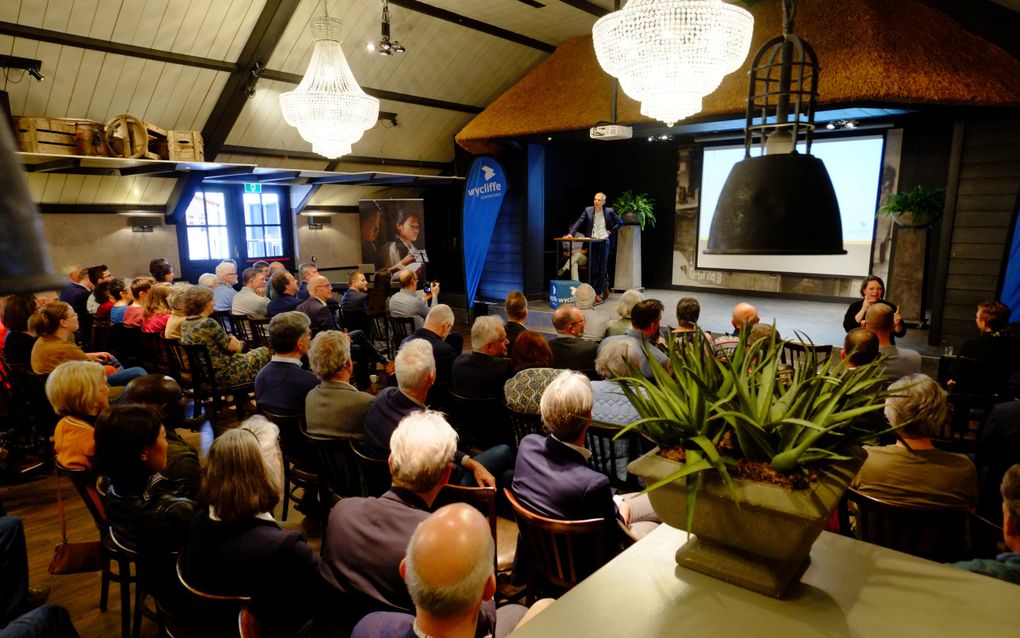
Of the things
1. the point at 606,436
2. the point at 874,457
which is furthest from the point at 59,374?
the point at 874,457

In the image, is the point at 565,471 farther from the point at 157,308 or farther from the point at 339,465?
the point at 157,308

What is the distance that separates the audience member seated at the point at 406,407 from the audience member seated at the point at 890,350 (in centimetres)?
256

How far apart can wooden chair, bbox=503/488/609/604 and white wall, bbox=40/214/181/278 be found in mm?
7739

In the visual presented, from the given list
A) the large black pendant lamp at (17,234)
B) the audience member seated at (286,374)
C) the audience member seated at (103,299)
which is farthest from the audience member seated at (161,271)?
the large black pendant lamp at (17,234)

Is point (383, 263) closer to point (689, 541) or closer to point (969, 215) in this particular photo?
point (969, 215)

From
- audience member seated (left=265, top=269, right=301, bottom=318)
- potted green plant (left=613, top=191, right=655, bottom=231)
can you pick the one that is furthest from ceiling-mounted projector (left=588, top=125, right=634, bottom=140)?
potted green plant (left=613, top=191, right=655, bottom=231)

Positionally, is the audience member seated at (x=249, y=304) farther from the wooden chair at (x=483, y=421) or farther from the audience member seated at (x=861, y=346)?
the audience member seated at (x=861, y=346)

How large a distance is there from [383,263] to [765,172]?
9.11 meters

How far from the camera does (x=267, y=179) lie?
8734 mm

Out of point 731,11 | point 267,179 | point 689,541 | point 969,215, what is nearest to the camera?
point 689,541

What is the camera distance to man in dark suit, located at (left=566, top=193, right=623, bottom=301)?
336 inches

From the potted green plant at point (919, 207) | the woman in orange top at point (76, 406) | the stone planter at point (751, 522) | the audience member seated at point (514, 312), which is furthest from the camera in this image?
the potted green plant at point (919, 207)

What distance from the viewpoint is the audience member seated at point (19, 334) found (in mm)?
3953

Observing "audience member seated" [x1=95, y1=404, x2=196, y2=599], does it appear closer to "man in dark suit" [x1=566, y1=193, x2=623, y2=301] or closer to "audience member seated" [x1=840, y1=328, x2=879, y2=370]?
"audience member seated" [x1=840, y1=328, x2=879, y2=370]
